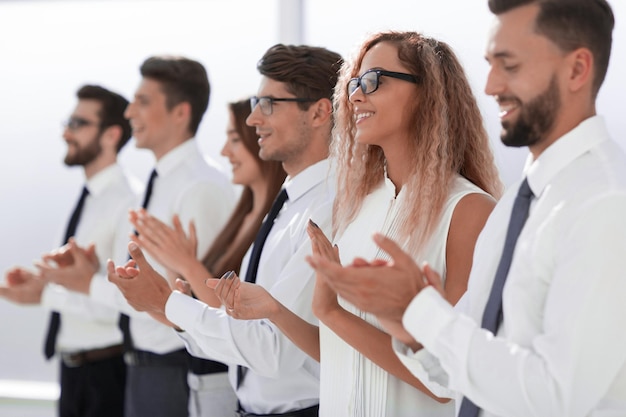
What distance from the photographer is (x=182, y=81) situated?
4.35m

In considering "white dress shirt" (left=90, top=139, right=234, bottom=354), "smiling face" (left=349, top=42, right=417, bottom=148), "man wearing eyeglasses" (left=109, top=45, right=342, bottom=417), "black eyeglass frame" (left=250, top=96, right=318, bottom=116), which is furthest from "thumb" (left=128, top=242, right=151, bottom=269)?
"white dress shirt" (left=90, top=139, right=234, bottom=354)

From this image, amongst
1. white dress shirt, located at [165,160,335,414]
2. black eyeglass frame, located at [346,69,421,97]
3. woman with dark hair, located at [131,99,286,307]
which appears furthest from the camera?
woman with dark hair, located at [131,99,286,307]

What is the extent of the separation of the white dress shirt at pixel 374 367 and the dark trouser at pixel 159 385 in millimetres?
1607

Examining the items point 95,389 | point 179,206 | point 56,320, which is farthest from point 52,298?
Answer: point 179,206

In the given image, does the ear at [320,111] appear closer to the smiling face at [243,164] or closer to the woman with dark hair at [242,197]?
the woman with dark hair at [242,197]

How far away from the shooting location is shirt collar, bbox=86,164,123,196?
4.83 m

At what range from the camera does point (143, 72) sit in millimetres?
4398

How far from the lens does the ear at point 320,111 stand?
2961 mm

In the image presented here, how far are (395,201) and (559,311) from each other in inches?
34.5

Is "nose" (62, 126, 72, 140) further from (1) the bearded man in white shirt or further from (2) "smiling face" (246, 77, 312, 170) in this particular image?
(2) "smiling face" (246, 77, 312, 170)

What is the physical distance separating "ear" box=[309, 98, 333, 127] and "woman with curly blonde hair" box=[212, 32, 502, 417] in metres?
0.42

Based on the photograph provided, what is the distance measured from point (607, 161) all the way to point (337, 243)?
943 millimetres

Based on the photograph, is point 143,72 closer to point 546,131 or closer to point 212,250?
point 212,250

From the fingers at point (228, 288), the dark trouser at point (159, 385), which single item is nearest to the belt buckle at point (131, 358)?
the dark trouser at point (159, 385)
